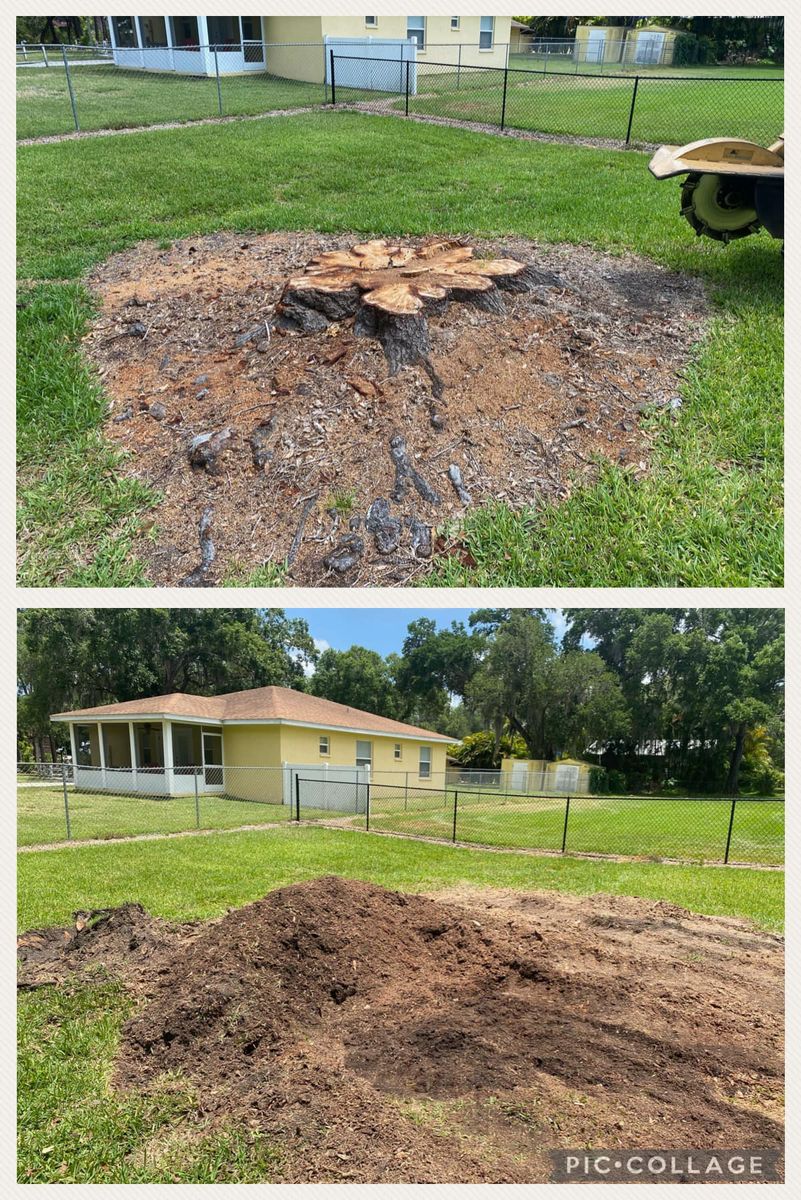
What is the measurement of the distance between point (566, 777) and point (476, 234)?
686 inches

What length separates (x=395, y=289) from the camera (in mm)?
5402

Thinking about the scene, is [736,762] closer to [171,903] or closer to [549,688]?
[549,688]

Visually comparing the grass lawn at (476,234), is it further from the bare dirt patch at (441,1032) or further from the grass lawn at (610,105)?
the grass lawn at (610,105)

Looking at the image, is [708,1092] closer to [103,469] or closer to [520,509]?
[520,509]

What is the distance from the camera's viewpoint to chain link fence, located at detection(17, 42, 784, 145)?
1555 cm

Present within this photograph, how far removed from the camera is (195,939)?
4.66 meters

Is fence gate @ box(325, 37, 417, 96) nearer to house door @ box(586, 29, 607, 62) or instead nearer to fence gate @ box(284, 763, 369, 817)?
house door @ box(586, 29, 607, 62)

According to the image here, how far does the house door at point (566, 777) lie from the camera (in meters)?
21.7

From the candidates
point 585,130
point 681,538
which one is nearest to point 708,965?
point 681,538

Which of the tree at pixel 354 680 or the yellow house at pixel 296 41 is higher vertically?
the yellow house at pixel 296 41

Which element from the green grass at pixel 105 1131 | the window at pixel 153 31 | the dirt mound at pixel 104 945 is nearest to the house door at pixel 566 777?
the dirt mound at pixel 104 945

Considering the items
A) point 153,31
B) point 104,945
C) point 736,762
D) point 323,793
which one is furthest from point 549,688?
point 153,31

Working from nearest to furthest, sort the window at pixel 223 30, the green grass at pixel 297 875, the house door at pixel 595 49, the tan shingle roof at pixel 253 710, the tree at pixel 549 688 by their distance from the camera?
1. the green grass at pixel 297 875
2. the tan shingle roof at pixel 253 710
3. the tree at pixel 549 688
4. the window at pixel 223 30
5. the house door at pixel 595 49

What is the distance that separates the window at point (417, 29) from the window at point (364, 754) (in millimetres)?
22269
